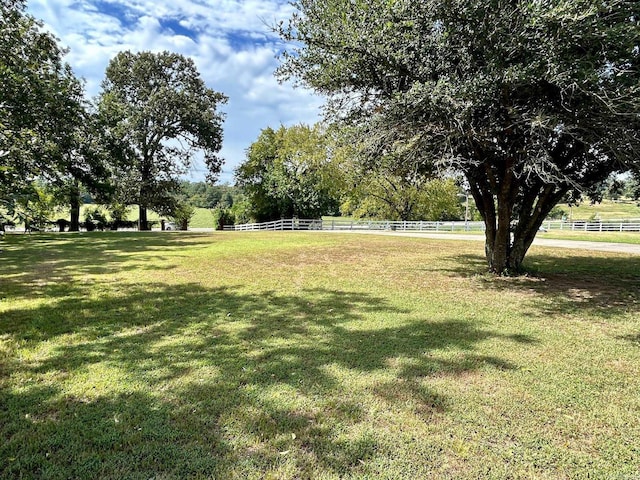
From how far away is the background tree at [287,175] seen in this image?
34.0 m

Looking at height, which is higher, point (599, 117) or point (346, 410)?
point (599, 117)

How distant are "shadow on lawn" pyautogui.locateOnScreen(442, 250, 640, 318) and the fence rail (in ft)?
66.2

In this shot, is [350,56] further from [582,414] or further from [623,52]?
[582,414]

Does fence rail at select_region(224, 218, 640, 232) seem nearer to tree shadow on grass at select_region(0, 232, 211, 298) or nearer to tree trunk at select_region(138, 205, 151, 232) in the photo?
tree trunk at select_region(138, 205, 151, 232)

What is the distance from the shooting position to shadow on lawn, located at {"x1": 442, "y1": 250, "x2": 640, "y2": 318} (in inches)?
241

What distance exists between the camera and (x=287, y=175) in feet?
115

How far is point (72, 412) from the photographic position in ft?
9.12

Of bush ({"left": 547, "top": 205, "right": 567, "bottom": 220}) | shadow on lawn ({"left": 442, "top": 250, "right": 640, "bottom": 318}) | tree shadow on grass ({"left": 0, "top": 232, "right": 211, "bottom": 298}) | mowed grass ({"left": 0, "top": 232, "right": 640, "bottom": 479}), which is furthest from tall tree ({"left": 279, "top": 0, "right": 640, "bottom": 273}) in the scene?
bush ({"left": 547, "top": 205, "right": 567, "bottom": 220})

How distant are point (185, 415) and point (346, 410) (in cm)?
122

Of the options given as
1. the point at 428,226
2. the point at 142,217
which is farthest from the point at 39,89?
the point at 428,226

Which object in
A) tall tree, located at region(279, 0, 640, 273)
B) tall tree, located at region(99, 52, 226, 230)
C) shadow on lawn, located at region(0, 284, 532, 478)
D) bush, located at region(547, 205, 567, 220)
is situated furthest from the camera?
bush, located at region(547, 205, 567, 220)

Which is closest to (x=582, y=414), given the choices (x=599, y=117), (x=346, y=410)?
(x=346, y=410)

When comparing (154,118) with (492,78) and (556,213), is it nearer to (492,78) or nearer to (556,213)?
(492,78)

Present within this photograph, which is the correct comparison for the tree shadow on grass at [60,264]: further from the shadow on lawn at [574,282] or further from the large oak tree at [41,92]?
the shadow on lawn at [574,282]
